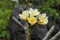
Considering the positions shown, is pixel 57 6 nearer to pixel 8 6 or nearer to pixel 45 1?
pixel 45 1

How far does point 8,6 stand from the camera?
3580 mm

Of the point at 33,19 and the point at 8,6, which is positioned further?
the point at 8,6

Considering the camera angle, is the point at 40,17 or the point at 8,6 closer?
the point at 40,17

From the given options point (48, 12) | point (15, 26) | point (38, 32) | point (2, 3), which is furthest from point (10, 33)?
point (2, 3)

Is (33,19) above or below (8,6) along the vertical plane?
above

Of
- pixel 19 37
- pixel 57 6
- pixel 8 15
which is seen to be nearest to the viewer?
pixel 19 37

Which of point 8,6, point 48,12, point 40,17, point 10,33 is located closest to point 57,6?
point 48,12

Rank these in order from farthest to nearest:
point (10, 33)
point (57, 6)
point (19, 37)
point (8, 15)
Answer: point (57, 6) < point (8, 15) < point (10, 33) < point (19, 37)

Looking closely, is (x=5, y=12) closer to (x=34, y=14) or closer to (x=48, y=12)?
(x=48, y=12)

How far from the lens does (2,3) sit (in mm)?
3637

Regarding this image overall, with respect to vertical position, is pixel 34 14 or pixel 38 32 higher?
pixel 34 14

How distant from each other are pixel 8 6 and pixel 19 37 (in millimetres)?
1016

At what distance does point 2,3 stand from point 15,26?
0.94m

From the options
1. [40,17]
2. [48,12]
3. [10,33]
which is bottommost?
[10,33]
